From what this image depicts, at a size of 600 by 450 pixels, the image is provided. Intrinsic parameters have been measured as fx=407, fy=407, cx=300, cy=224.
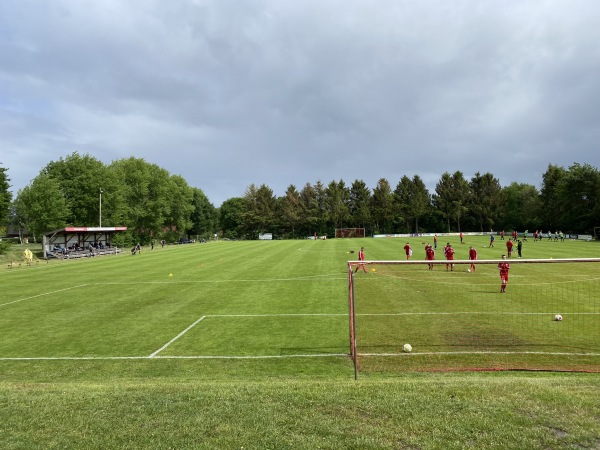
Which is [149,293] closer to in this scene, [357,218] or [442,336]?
[442,336]

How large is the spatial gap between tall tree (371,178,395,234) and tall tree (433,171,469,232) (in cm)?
1239

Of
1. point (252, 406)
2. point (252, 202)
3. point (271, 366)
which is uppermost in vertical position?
point (252, 202)

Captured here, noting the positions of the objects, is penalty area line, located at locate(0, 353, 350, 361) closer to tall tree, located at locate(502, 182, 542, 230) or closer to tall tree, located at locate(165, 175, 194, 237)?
tall tree, located at locate(165, 175, 194, 237)

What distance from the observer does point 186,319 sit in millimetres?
15789

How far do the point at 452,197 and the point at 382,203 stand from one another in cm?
1776

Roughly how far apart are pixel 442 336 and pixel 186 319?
939 centimetres

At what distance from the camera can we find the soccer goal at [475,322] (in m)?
10.1

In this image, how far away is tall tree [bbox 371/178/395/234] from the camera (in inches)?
4215

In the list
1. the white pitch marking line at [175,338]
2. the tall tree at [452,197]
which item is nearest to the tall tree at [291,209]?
the tall tree at [452,197]

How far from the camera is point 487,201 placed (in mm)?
→ 103000

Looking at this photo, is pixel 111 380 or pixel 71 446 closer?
pixel 71 446

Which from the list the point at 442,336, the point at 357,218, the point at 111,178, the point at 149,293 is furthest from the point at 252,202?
the point at 442,336

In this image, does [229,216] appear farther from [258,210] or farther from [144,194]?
[144,194]

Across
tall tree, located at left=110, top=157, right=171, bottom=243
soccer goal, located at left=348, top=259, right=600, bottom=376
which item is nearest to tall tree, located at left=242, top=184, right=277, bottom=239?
tall tree, located at left=110, top=157, right=171, bottom=243
